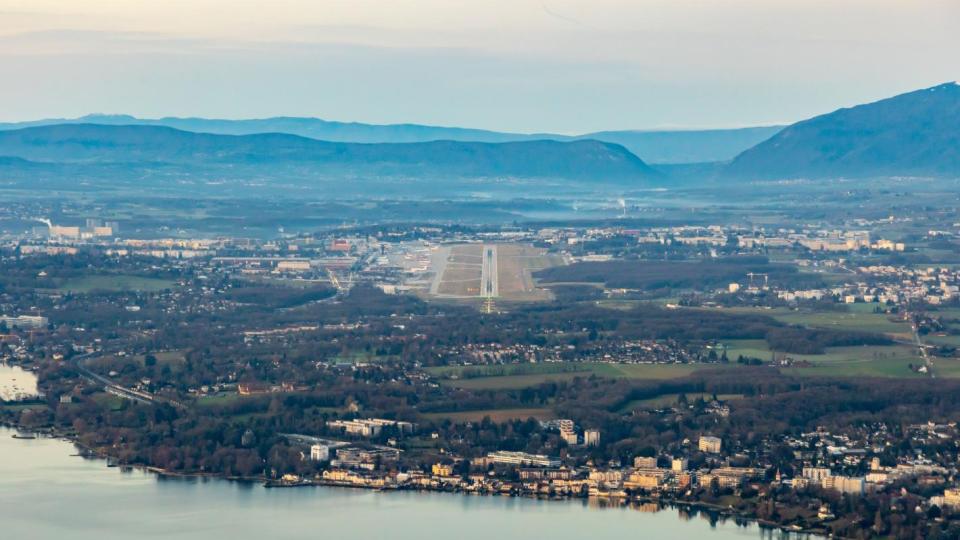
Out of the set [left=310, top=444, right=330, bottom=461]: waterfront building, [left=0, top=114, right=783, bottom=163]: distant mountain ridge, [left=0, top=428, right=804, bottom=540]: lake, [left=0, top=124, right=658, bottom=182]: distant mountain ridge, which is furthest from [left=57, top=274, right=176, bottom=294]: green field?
[left=0, top=114, right=783, bottom=163]: distant mountain ridge

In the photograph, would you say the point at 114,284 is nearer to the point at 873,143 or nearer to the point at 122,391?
the point at 122,391

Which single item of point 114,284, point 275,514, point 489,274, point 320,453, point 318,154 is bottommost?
point 275,514

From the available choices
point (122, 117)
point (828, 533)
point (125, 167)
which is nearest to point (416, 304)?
point (828, 533)

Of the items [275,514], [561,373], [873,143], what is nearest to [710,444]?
[275,514]

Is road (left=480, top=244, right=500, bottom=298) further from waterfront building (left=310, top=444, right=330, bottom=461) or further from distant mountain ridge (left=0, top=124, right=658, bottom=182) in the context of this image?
distant mountain ridge (left=0, top=124, right=658, bottom=182)

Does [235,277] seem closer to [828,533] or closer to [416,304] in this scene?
[416,304]

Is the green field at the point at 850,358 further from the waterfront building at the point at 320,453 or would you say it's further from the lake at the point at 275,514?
the lake at the point at 275,514
